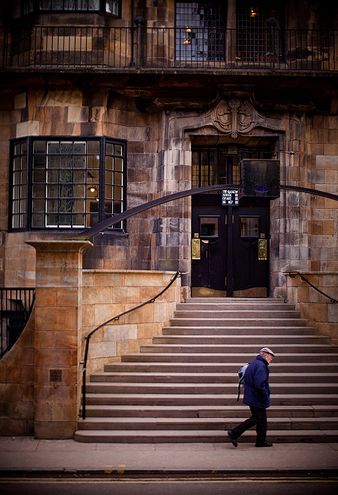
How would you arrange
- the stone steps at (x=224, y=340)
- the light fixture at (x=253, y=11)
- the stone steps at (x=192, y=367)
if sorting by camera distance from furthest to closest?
the light fixture at (x=253, y=11) → the stone steps at (x=224, y=340) → the stone steps at (x=192, y=367)

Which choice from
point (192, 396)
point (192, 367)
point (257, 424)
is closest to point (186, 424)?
point (192, 396)

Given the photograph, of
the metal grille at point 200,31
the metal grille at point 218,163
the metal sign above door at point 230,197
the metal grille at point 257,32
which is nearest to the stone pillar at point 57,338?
the metal sign above door at point 230,197

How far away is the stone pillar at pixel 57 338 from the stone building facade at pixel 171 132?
16.9 feet

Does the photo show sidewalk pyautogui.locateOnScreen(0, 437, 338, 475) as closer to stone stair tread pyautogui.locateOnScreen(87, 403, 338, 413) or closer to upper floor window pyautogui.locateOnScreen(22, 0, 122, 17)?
stone stair tread pyautogui.locateOnScreen(87, 403, 338, 413)

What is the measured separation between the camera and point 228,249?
61.2 ft

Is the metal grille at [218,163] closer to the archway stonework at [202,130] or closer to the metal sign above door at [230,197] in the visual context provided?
the metal sign above door at [230,197]

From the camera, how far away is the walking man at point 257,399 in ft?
36.8

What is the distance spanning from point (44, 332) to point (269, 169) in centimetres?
492

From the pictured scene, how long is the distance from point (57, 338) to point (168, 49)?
935 centimetres

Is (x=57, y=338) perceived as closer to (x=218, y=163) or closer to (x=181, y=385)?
(x=181, y=385)

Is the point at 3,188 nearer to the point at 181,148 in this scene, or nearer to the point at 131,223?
the point at 131,223

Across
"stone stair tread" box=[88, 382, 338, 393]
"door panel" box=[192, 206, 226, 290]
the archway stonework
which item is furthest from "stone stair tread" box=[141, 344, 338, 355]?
"door panel" box=[192, 206, 226, 290]

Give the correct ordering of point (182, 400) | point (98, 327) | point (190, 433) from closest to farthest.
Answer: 1. point (190, 433)
2. point (182, 400)
3. point (98, 327)

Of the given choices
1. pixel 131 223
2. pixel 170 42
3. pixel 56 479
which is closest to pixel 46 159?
pixel 131 223
